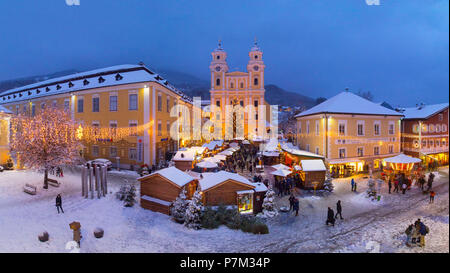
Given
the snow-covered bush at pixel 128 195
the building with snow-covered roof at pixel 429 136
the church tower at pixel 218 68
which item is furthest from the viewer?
the church tower at pixel 218 68

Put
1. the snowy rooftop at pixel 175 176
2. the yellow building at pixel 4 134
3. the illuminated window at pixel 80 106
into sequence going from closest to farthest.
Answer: the yellow building at pixel 4 134 → the snowy rooftop at pixel 175 176 → the illuminated window at pixel 80 106

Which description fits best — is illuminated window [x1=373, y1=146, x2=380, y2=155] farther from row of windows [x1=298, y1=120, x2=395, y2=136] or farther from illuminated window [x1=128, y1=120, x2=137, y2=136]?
illuminated window [x1=128, y1=120, x2=137, y2=136]

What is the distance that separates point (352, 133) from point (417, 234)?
49.1 feet

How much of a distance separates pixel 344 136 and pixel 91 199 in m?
22.8

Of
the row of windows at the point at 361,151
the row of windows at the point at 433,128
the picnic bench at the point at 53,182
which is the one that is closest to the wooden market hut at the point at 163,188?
the picnic bench at the point at 53,182

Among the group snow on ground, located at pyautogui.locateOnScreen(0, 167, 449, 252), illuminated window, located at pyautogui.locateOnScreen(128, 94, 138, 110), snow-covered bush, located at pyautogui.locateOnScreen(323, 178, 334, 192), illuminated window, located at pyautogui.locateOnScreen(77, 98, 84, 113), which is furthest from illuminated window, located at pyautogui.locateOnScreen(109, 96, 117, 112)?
snow-covered bush, located at pyautogui.locateOnScreen(323, 178, 334, 192)

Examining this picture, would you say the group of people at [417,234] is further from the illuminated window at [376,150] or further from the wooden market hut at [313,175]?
the illuminated window at [376,150]

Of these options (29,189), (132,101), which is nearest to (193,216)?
(29,189)

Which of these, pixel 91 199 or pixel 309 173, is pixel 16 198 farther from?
pixel 309 173

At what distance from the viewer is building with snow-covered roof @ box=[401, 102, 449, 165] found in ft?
81.6

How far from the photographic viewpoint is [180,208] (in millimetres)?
10391

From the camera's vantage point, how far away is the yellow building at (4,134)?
8.90 meters

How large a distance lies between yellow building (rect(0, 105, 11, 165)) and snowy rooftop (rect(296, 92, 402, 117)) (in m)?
23.0

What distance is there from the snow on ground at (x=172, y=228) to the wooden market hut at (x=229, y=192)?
159cm
